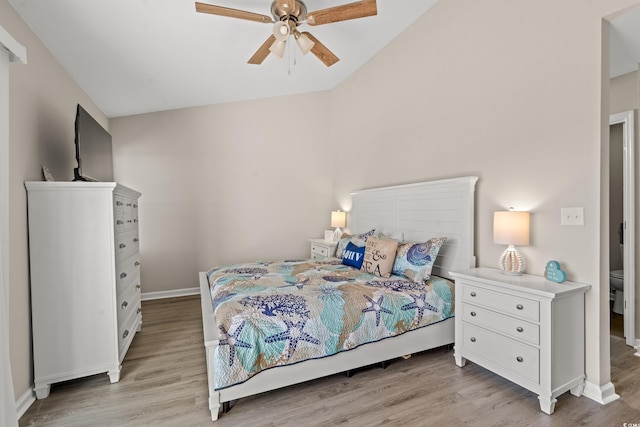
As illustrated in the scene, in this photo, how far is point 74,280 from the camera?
2.10 metres

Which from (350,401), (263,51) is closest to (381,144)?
(263,51)

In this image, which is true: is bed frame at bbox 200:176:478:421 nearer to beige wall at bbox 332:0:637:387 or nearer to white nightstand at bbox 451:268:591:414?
beige wall at bbox 332:0:637:387

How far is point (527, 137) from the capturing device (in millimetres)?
2344

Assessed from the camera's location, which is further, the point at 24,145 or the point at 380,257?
the point at 380,257

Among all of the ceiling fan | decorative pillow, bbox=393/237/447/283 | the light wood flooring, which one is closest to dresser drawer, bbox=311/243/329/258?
decorative pillow, bbox=393/237/447/283

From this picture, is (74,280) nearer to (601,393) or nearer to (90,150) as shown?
(90,150)

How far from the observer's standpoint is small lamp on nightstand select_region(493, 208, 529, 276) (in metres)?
2.23

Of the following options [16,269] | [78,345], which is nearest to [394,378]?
[78,345]

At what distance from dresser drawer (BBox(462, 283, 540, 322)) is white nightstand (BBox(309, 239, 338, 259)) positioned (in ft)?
6.57

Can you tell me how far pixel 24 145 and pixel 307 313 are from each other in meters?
2.18

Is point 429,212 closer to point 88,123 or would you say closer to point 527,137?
point 527,137

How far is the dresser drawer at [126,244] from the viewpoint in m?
2.32

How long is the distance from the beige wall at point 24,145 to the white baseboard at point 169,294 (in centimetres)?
221

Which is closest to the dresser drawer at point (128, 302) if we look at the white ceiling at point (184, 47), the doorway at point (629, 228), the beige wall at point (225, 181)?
the beige wall at point (225, 181)
